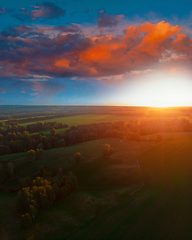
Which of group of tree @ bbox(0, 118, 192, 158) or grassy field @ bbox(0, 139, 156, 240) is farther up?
group of tree @ bbox(0, 118, 192, 158)

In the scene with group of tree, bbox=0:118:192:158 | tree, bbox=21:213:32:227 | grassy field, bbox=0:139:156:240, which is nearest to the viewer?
grassy field, bbox=0:139:156:240

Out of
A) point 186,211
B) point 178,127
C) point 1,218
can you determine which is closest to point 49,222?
point 1,218

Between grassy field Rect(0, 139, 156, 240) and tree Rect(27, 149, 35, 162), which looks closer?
grassy field Rect(0, 139, 156, 240)

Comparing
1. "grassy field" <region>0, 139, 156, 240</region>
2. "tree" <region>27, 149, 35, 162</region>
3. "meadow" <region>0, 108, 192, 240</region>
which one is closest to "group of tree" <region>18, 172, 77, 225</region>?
"meadow" <region>0, 108, 192, 240</region>

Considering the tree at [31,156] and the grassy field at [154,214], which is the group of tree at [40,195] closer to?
the grassy field at [154,214]

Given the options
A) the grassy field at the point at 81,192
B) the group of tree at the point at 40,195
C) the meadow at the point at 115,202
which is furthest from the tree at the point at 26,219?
the grassy field at the point at 81,192

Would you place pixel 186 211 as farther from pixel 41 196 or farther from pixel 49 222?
pixel 41 196

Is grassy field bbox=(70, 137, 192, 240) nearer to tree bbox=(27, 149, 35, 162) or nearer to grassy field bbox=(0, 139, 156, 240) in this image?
grassy field bbox=(0, 139, 156, 240)
